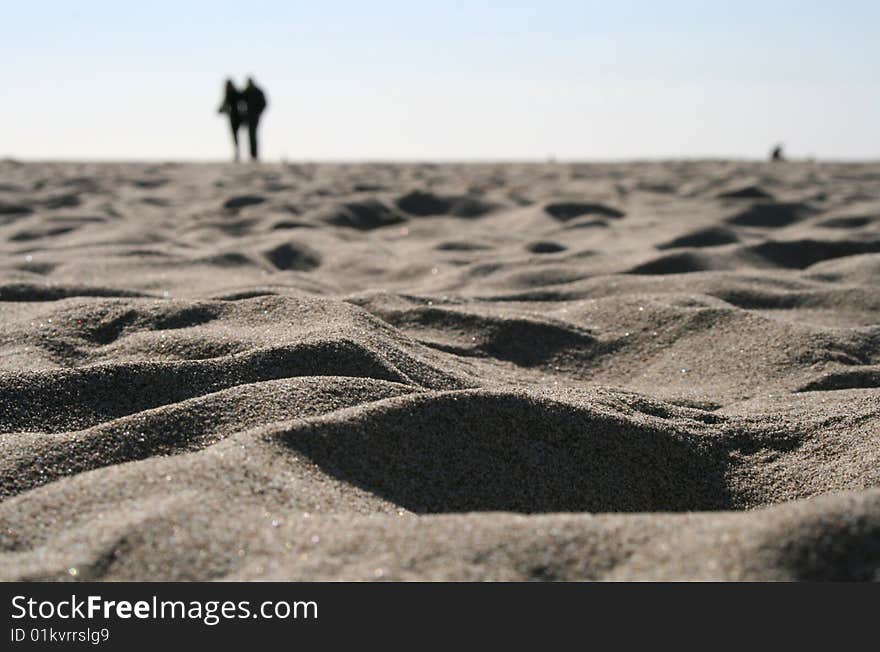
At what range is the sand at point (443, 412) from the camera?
0.91 metres

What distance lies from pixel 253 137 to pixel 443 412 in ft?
33.7

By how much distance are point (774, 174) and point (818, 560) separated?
7.60m

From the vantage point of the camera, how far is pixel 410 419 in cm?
133

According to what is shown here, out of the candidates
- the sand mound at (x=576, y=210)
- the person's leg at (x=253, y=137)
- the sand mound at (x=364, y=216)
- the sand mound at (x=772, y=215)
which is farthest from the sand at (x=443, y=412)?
the person's leg at (x=253, y=137)

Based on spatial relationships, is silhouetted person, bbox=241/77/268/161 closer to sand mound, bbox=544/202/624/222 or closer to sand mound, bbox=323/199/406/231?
sand mound, bbox=323/199/406/231

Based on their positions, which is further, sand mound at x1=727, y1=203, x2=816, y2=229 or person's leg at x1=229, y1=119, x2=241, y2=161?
person's leg at x1=229, y1=119, x2=241, y2=161

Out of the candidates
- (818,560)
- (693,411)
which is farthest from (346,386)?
(818,560)

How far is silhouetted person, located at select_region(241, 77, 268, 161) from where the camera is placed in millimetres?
10641

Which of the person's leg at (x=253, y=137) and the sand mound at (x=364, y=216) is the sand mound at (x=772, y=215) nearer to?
the sand mound at (x=364, y=216)

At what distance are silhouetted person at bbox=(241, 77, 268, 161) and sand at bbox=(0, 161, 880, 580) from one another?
24.6 feet

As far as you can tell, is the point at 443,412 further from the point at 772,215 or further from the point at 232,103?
the point at 232,103

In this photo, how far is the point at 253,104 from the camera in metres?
10.7

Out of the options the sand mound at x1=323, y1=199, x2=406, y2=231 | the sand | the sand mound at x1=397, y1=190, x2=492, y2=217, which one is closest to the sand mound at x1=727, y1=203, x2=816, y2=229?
the sand
